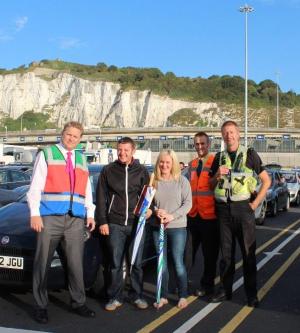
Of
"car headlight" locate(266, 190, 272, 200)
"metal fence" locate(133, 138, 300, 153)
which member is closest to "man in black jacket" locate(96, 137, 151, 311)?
"car headlight" locate(266, 190, 272, 200)

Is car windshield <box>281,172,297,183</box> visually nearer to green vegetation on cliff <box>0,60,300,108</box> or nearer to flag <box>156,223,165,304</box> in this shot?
flag <box>156,223,165,304</box>

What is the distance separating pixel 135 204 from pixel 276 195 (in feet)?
38.2

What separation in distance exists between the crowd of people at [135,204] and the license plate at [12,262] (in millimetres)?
437

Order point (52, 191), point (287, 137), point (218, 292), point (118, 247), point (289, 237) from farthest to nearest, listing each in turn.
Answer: point (287, 137) → point (289, 237) → point (218, 292) → point (118, 247) → point (52, 191)

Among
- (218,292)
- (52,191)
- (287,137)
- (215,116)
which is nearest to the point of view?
(52,191)

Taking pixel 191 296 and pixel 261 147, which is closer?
pixel 191 296

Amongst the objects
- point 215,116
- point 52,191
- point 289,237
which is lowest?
point 289,237

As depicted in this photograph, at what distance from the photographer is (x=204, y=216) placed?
21.7 ft

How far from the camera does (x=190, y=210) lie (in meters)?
6.62

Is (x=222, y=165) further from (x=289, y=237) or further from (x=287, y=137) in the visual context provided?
(x=287, y=137)

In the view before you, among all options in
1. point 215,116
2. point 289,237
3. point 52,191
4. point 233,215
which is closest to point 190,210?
point 233,215

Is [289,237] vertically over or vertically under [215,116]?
under

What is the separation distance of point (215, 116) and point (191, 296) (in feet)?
469

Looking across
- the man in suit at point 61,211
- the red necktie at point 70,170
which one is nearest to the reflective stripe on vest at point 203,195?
the man in suit at point 61,211
